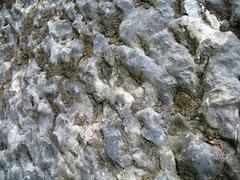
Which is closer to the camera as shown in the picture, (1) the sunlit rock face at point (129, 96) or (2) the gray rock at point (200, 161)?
(2) the gray rock at point (200, 161)

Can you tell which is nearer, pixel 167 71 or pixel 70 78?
pixel 167 71

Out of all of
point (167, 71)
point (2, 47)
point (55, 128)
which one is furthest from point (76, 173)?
point (2, 47)

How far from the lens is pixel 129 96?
569 centimetres

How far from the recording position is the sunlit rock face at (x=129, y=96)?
16.4ft

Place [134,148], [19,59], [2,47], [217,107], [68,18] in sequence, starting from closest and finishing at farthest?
[217,107], [134,148], [68,18], [19,59], [2,47]

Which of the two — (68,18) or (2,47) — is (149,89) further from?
(2,47)

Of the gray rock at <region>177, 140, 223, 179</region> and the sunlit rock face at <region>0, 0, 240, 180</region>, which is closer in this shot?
the gray rock at <region>177, 140, 223, 179</region>

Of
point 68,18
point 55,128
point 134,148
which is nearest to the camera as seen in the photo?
point 134,148

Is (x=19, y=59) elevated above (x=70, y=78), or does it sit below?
below

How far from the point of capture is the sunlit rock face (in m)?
5.00

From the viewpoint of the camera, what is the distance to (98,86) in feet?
19.9

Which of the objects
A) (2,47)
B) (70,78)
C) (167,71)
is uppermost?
(167,71)

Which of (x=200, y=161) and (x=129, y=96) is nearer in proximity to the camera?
(x=200, y=161)

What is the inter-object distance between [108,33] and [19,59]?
236 centimetres
